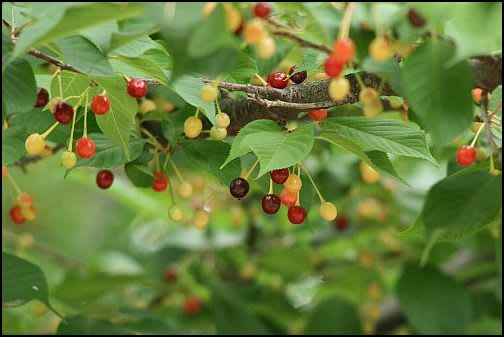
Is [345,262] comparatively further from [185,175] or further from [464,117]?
[464,117]

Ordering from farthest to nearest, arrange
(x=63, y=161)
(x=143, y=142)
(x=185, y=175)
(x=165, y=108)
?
(x=185, y=175), (x=165, y=108), (x=143, y=142), (x=63, y=161)

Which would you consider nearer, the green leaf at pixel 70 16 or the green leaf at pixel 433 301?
the green leaf at pixel 70 16

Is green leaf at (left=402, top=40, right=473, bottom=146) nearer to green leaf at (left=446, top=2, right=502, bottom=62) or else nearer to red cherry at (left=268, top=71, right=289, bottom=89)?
green leaf at (left=446, top=2, right=502, bottom=62)

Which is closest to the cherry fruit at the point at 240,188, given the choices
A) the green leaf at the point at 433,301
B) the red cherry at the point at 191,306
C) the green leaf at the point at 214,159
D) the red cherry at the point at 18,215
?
the green leaf at the point at 214,159

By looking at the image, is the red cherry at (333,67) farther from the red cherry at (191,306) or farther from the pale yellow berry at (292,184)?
the red cherry at (191,306)

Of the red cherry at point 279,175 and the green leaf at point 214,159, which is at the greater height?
the red cherry at point 279,175

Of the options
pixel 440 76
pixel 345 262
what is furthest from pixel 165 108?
pixel 345 262

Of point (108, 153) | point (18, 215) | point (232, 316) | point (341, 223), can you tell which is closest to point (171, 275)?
point (232, 316)
